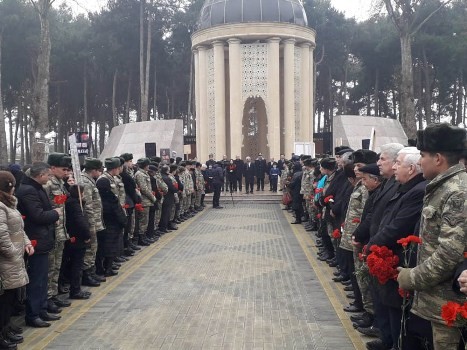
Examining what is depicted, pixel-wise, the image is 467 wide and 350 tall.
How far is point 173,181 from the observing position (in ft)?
47.9

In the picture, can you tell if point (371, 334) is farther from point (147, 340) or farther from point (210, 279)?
point (210, 279)

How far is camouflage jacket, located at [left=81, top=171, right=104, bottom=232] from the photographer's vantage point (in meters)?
7.81

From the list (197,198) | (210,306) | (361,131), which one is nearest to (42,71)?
(197,198)

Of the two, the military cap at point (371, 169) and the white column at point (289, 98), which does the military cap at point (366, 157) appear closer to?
the military cap at point (371, 169)

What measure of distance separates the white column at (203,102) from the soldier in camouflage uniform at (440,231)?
89.0 ft

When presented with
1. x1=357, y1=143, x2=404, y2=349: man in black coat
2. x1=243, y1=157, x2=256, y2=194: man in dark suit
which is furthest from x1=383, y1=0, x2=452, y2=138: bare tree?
x1=357, y1=143, x2=404, y2=349: man in black coat

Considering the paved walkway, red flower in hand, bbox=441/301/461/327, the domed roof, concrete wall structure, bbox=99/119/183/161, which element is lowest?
the paved walkway

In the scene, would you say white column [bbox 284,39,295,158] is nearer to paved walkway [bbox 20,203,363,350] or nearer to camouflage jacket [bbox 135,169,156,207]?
paved walkway [bbox 20,203,363,350]

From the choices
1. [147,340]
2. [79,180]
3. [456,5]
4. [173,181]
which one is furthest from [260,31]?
[147,340]

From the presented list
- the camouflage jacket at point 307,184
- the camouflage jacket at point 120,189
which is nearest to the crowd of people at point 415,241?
the camouflage jacket at point 120,189

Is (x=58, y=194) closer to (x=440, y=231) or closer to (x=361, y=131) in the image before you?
(x=440, y=231)

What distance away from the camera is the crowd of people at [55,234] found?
532 centimetres

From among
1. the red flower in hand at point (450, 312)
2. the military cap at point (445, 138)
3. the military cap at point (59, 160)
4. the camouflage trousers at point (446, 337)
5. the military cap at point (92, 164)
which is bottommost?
the camouflage trousers at point (446, 337)

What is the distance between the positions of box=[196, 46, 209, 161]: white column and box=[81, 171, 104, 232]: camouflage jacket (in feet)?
72.6
